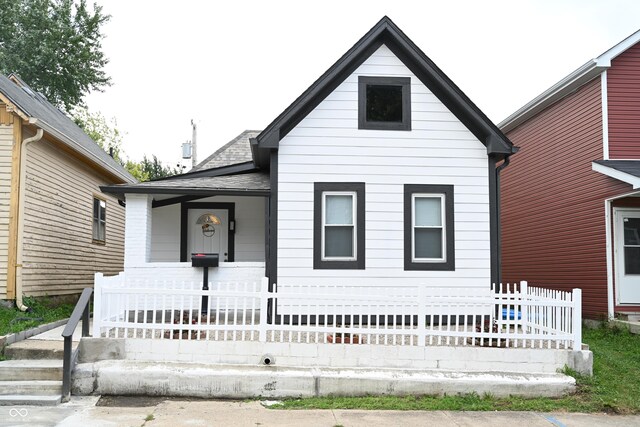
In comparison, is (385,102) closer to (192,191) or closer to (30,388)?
(192,191)

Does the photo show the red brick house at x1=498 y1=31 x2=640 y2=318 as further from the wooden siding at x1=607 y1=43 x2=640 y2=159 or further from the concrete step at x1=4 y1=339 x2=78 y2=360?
the concrete step at x1=4 y1=339 x2=78 y2=360

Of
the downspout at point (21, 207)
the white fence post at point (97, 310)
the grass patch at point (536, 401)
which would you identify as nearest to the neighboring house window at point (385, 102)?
the grass patch at point (536, 401)

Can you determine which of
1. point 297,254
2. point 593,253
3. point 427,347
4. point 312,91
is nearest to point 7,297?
point 297,254

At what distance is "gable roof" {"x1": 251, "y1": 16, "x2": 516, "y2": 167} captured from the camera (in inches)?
452

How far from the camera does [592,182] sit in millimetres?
14617

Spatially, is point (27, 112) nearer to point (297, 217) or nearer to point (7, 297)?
point (7, 297)

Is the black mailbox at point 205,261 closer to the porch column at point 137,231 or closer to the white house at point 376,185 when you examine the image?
the white house at point 376,185

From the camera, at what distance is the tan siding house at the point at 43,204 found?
12.3m

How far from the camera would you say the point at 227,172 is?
1452 cm

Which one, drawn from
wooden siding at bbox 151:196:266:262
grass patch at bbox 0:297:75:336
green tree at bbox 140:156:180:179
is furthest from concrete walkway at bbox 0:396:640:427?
green tree at bbox 140:156:180:179

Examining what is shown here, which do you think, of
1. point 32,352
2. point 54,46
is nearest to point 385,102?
point 32,352

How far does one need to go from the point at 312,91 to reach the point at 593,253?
7.99 m

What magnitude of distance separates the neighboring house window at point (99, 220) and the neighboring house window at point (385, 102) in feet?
32.0

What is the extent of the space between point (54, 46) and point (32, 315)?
851 inches
